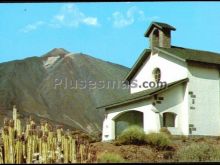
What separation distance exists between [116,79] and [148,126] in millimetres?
12655

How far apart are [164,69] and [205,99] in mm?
2898

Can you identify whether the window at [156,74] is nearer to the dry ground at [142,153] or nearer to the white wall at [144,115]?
the white wall at [144,115]

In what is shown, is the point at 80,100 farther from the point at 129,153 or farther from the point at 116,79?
the point at 129,153

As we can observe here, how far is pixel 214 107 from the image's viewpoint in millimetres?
28219

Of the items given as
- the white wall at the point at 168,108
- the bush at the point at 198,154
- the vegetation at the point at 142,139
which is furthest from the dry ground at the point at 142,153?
the white wall at the point at 168,108

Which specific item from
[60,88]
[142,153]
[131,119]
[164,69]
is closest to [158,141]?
[142,153]

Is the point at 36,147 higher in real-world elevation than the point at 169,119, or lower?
lower

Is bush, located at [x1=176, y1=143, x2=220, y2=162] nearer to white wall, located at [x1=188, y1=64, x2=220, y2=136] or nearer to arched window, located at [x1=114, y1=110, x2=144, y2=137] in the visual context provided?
white wall, located at [x1=188, y1=64, x2=220, y2=136]

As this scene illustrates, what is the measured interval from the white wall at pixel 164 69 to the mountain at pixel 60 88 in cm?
654

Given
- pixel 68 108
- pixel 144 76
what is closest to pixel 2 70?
pixel 68 108

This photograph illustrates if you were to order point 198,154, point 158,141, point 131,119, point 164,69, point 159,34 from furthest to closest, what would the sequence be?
point 131,119 → point 159,34 → point 164,69 → point 158,141 → point 198,154

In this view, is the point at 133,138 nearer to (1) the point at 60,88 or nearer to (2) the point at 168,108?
(2) the point at 168,108

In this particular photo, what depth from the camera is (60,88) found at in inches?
1734

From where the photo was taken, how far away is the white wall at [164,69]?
2781 cm
